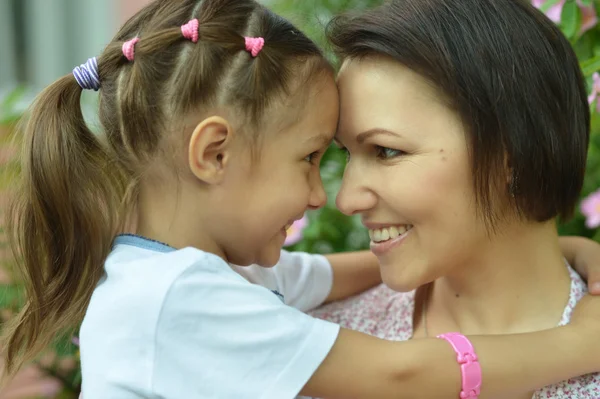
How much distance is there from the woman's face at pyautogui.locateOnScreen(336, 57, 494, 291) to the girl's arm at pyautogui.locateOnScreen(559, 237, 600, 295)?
0.26 m

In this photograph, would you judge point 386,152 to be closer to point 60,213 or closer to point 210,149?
point 210,149

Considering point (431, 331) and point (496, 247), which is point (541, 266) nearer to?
point (496, 247)

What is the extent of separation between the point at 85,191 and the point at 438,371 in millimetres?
780

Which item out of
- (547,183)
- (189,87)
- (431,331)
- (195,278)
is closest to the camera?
(195,278)

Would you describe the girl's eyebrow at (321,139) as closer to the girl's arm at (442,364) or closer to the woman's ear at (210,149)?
the woman's ear at (210,149)

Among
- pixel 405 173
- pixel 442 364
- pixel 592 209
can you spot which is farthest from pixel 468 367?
pixel 592 209

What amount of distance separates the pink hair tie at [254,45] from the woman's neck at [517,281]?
62 centimetres

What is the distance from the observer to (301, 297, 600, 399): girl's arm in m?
1.48

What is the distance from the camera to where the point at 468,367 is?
1.52m

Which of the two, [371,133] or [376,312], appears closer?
[371,133]

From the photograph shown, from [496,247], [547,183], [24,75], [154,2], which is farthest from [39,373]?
[24,75]

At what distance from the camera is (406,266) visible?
1687 mm

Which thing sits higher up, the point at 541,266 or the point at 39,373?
the point at 541,266

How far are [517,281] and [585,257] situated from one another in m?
0.23
